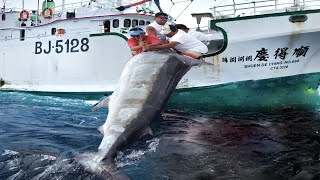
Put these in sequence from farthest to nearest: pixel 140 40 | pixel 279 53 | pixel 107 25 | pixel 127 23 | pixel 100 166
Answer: pixel 107 25
pixel 127 23
pixel 279 53
pixel 140 40
pixel 100 166

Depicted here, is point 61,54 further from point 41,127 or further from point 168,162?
point 168,162

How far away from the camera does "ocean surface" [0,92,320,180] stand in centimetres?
474

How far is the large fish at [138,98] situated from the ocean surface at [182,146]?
26 centimetres

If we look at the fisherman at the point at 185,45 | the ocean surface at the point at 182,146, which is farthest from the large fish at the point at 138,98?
the fisherman at the point at 185,45

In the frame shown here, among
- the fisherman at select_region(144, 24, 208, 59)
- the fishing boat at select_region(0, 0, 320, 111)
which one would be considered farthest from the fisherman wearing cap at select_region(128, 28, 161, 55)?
the fishing boat at select_region(0, 0, 320, 111)

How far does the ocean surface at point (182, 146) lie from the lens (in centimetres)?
474

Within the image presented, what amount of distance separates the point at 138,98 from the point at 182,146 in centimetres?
129

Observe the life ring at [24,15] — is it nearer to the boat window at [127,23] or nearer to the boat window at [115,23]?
the boat window at [115,23]

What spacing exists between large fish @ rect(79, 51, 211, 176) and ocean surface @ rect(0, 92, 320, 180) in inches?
10.1

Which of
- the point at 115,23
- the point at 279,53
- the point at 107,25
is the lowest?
the point at 279,53

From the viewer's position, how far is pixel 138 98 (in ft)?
18.6

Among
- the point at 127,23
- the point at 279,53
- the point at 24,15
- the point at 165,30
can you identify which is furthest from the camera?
the point at 24,15

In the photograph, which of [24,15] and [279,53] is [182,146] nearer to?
[279,53]

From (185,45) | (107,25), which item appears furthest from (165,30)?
(107,25)
